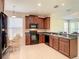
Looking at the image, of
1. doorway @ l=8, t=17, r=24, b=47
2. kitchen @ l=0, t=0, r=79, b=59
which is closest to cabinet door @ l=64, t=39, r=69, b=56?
kitchen @ l=0, t=0, r=79, b=59

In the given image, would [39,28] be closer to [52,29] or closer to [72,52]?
[52,29]

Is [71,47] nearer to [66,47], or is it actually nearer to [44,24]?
[66,47]

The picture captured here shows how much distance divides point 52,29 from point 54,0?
3.87 metres

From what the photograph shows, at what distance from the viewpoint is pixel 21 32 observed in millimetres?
7926

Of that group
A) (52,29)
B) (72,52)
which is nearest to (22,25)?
(52,29)

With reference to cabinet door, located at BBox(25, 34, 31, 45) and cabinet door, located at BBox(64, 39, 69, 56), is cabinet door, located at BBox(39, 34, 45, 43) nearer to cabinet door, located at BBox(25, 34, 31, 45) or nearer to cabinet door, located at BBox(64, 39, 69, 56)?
cabinet door, located at BBox(25, 34, 31, 45)

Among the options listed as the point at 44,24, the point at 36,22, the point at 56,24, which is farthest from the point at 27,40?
the point at 56,24

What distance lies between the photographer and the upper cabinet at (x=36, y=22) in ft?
26.6

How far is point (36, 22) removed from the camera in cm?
849

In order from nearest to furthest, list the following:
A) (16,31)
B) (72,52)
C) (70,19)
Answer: (72,52)
(70,19)
(16,31)

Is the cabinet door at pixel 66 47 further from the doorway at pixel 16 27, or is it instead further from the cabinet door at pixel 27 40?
the doorway at pixel 16 27

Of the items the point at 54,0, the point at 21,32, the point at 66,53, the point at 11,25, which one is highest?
the point at 54,0

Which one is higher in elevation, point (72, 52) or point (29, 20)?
point (29, 20)

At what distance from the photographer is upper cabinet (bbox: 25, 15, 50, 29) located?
812 cm
